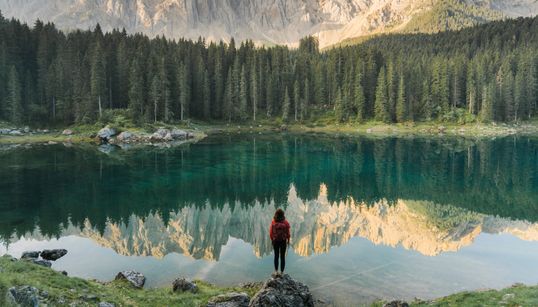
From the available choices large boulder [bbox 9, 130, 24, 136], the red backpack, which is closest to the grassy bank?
large boulder [bbox 9, 130, 24, 136]

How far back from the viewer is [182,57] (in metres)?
139

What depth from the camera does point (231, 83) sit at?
140 meters

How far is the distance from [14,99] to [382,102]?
10770cm

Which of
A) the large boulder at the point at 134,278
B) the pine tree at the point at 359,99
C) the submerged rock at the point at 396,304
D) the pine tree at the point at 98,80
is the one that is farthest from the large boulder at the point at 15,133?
the pine tree at the point at 359,99

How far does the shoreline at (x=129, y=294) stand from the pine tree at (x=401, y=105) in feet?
391

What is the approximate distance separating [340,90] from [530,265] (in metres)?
121

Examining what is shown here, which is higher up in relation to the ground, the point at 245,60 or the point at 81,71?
the point at 245,60

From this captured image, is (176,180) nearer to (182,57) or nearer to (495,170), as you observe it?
(495,170)

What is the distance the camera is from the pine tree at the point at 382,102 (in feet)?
440

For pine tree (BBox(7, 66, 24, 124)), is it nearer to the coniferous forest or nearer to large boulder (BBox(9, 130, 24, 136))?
the coniferous forest

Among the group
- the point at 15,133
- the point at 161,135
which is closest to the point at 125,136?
the point at 161,135

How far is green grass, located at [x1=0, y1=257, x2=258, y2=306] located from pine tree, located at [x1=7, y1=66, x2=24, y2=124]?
3741 inches

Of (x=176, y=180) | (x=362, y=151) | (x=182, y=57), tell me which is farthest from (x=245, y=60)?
(x=176, y=180)

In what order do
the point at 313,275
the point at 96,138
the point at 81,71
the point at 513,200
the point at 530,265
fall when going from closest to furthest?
1. the point at 313,275
2. the point at 530,265
3. the point at 513,200
4. the point at 96,138
5. the point at 81,71
